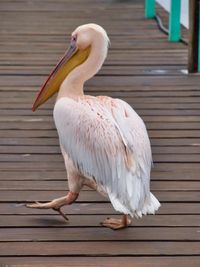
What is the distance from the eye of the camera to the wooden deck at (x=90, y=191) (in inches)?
113

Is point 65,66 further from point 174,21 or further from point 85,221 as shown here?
point 174,21

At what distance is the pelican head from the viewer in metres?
3.12

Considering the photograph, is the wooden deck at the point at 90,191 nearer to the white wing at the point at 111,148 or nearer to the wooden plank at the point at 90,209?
the wooden plank at the point at 90,209

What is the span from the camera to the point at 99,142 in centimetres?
291

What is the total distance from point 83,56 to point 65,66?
0.28 ft

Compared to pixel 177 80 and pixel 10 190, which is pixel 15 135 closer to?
pixel 10 190

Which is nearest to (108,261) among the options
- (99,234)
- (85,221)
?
(99,234)

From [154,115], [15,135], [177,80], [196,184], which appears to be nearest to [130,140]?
[196,184]

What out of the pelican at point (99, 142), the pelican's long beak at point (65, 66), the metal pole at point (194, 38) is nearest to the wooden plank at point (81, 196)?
the pelican at point (99, 142)

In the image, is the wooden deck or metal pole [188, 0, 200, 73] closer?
the wooden deck

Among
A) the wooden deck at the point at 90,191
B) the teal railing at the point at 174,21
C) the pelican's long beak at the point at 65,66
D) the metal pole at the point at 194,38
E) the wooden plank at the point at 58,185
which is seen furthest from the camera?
the teal railing at the point at 174,21

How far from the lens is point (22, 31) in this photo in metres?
7.30

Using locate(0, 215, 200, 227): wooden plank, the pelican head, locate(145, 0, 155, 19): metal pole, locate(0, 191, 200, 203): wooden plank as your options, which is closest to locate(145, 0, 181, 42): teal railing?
locate(145, 0, 155, 19): metal pole

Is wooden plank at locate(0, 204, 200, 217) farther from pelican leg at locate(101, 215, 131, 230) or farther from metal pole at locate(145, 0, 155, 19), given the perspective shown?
metal pole at locate(145, 0, 155, 19)
